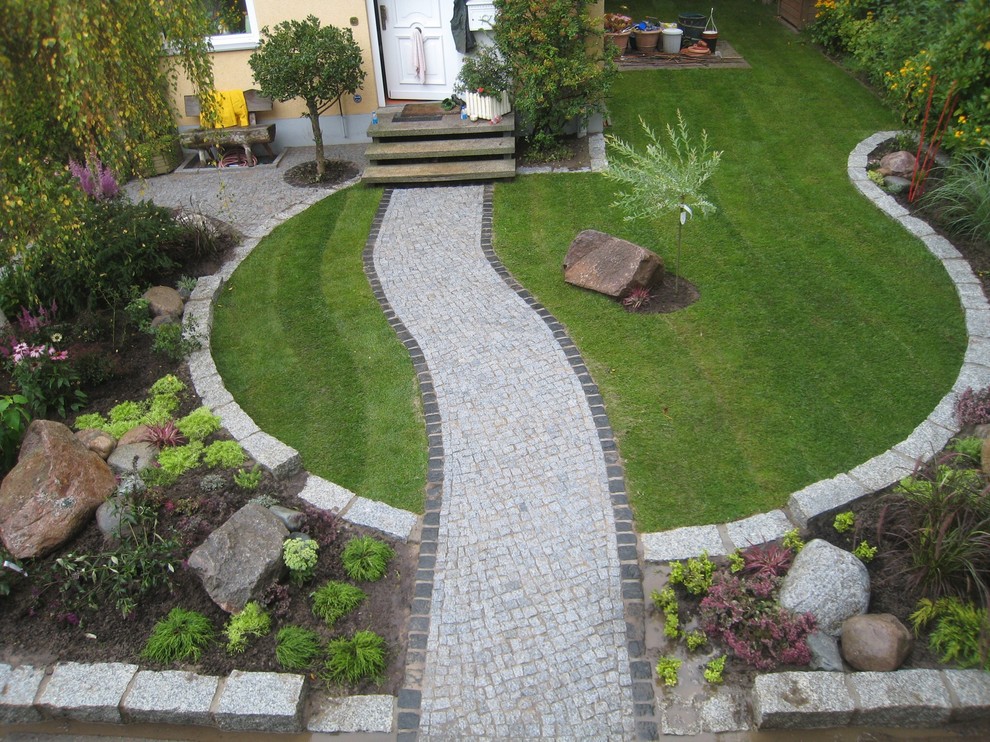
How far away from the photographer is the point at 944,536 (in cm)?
486

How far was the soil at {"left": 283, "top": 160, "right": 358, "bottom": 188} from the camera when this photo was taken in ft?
34.6

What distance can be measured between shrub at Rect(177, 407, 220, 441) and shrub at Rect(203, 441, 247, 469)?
0.24m

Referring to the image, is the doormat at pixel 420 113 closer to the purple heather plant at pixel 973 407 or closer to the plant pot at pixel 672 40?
the plant pot at pixel 672 40

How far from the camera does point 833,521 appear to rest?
211 inches

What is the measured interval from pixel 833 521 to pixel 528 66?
700 cm

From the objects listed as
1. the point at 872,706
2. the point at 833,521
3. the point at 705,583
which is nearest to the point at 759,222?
the point at 833,521

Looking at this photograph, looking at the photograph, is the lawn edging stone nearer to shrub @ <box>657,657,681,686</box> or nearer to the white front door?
shrub @ <box>657,657,681,686</box>

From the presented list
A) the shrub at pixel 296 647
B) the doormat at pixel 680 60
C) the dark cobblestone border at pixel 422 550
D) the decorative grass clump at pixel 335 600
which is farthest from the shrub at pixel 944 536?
the doormat at pixel 680 60

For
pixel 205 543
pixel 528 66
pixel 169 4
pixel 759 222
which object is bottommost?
pixel 205 543

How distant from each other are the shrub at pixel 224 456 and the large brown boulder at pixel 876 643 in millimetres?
4411

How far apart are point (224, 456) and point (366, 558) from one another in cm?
159

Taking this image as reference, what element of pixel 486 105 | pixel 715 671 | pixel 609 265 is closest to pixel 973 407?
pixel 715 671

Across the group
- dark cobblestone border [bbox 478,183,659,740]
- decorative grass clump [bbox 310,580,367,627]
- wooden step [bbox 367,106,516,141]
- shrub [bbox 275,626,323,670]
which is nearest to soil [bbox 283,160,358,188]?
wooden step [bbox 367,106,516,141]

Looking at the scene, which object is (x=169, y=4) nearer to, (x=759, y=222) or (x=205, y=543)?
(x=205, y=543)
